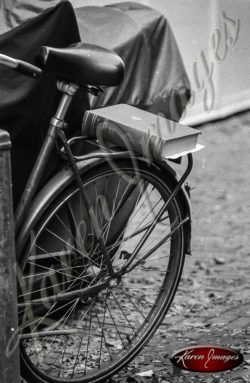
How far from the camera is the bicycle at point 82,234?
3268 mm

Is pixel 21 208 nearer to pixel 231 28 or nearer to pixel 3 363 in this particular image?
pixel 3 363

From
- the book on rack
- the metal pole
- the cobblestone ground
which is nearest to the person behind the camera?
the metal pole

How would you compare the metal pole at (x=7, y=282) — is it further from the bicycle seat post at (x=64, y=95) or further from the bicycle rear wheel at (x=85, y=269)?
the bicycle seat post at (x=64, y=95)

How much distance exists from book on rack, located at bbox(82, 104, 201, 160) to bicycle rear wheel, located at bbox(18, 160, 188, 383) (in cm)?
12

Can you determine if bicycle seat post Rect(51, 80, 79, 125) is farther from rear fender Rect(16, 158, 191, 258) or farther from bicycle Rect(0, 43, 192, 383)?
rear fender Rect(16, 158, 191, 258)

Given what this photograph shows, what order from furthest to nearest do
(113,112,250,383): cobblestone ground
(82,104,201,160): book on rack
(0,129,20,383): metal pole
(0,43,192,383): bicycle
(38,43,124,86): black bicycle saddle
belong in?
(113,112,250,383): cobblestone ground → (82,104,201,160): book on rack → (0,43,192,383): bicycle → (38,43,124,86): black bicycle saddle → (0,129,20,383): metal pole

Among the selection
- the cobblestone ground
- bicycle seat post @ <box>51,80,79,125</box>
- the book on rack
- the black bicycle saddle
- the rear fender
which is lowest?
the cobblestone ground

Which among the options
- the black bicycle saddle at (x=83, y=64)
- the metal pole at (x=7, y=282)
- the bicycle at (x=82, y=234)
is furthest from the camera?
the bicycle at (x=82, y=234)

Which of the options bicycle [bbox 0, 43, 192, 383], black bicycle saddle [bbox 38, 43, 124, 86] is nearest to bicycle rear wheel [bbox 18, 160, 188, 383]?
bicycle [bbox 0, 43, 192, 383]

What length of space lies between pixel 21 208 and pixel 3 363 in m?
0.58

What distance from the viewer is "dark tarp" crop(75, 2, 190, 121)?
3.92 metres

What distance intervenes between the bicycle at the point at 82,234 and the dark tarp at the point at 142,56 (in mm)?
431

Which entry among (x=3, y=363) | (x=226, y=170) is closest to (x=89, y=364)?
(x=3, y=363)

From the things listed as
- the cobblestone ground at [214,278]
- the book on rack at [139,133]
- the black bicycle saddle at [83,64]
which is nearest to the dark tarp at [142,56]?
the book on rack at [139,133]
